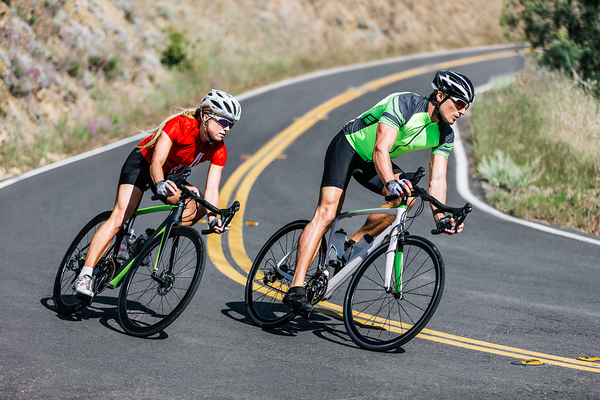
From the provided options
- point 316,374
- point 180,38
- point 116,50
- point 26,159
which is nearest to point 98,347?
point 316,374

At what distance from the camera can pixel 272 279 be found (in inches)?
223

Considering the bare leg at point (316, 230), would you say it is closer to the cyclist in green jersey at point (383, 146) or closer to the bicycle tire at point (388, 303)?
the cyclist in green jersey at point (383, 146)

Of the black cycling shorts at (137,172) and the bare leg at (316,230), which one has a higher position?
the black cycling shorts at (137,172)

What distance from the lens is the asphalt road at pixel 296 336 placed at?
4.12m

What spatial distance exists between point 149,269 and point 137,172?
87 centimetres

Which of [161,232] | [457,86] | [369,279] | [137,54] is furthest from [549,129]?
[137,54]

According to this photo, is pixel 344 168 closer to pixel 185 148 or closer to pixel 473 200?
pixel 185 148

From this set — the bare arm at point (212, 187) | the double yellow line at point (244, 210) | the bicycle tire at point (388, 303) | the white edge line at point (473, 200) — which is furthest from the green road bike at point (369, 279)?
the white edge line at point (473, 200)

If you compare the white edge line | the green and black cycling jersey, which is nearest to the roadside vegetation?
the white edge line

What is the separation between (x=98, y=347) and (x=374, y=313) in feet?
7.93

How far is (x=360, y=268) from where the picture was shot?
16.1ft

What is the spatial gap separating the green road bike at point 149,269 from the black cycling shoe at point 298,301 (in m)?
0.80

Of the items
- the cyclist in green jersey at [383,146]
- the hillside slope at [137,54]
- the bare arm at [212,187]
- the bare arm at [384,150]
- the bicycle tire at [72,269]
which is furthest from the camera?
the hillside slope at [137,54]

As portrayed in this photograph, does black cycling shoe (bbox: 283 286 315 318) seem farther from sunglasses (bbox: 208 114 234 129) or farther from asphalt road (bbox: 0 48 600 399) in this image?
sunglasses (bbox: 208 114 234 129)
